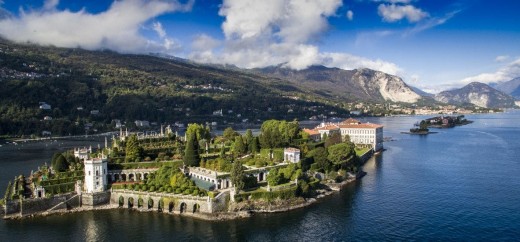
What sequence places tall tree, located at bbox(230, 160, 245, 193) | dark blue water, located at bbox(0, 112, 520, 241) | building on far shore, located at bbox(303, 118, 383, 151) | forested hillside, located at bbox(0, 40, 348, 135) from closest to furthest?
dark blue water, located at bbox(0, 112, 520, 241), tall tree, located at bbox(230, 160, 245, 193), building on far shore, located at bbox(303, 118, 383, 151), forested hillside, located at bbox(0, 40, 348, 135)

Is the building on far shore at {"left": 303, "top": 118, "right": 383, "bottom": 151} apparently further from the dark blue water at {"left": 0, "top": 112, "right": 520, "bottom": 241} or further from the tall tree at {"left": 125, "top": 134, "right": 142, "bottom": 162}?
the tall tree at {"left": 125, "top": 134, "right": 142, "bottom": 162}

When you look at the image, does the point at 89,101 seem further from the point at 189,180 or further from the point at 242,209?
the point at 242,209

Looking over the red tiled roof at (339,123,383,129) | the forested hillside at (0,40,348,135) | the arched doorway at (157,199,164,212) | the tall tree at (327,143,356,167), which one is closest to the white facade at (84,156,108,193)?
the arched doorway at (157,199,164,212)

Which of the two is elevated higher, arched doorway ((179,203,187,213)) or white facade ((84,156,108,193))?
white facade ((84,156,108,193))

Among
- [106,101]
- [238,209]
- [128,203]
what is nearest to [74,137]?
[106,101]

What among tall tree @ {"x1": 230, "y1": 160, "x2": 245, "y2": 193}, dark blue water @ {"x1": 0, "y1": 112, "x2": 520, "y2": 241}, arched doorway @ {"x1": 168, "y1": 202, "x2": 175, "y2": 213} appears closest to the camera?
dark blue water @ {"x1": 0, "y1": 112, "x2": 520, "y2": 241}

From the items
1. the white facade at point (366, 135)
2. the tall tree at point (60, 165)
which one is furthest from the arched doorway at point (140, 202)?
the white facade at point (366, 135)

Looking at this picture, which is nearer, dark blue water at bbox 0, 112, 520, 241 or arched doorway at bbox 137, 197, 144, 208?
dark blue water at bbox 0, 112, 520, 241
